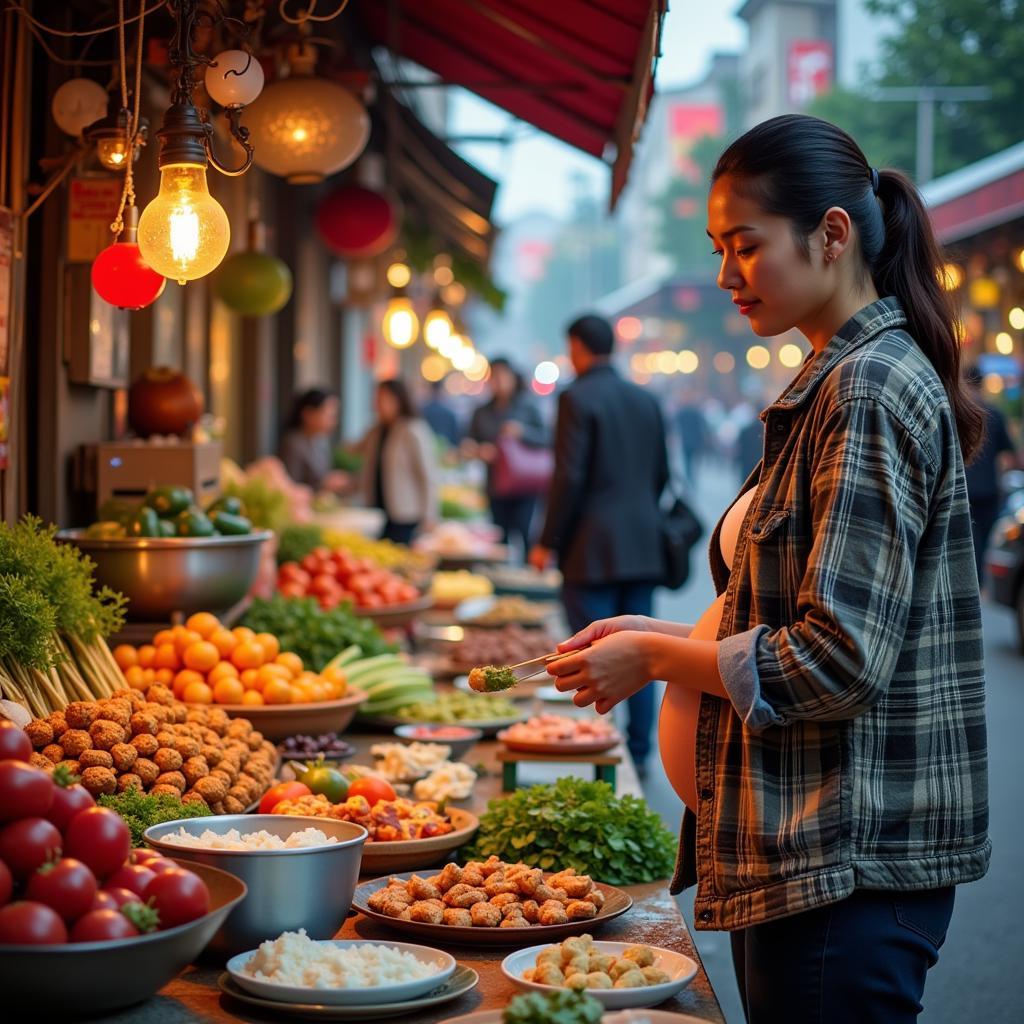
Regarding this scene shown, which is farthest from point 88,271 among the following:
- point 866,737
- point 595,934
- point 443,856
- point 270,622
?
point 866,737

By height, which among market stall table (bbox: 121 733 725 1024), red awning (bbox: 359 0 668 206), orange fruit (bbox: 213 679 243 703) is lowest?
market stall table (bbox: 121 733 725 1024)

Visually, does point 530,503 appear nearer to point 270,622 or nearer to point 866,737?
point 270,622

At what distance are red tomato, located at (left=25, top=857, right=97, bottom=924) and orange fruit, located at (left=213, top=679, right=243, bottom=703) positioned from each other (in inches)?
86.2

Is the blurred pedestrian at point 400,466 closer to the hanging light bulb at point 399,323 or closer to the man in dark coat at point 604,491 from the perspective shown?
the hanging light bulb at point 399,323

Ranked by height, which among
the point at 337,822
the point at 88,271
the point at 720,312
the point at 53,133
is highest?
the point at 720,312

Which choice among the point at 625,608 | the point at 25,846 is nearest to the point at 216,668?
the point at 25,846

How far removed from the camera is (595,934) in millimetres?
2955

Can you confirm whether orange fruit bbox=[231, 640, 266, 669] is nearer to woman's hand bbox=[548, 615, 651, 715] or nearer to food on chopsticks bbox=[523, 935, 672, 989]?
food on chopsticks bbox=[523, 935, 672, 989]

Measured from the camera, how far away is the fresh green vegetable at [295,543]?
768 cm

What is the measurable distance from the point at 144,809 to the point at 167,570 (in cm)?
158

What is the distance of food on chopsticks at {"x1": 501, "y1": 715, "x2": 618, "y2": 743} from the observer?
171 inches

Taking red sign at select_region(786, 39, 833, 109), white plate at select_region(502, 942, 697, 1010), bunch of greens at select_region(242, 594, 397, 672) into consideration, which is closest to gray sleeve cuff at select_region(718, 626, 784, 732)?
white plate at select_region(502, 942, 697, 1010)

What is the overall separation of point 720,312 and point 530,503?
54180 mm

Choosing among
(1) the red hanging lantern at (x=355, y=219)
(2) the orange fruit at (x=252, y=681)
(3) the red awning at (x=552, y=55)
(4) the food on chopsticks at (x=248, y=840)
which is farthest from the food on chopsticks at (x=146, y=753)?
(1) the red hanging lantern at (x=355, y=219)
